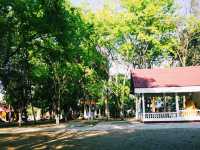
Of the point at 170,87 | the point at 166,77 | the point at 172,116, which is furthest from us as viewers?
the point at 166,77

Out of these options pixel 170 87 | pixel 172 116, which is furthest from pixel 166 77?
pixel 172 116

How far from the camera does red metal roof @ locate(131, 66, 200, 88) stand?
40.2 m

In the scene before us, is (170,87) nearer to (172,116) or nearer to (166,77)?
(166,77)

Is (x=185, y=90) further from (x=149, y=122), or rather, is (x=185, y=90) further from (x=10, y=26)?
(x=10, y=26)

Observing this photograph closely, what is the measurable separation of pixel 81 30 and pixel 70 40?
7562 millimetres

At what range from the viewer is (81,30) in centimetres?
3766

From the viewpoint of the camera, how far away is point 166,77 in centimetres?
4206

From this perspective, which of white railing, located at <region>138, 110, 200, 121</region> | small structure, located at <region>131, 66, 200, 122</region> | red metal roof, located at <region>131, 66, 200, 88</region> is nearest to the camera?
white railing, located at <region>138, 110, 200, 121</region>

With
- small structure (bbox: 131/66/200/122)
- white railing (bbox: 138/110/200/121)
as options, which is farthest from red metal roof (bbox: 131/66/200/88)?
white railing (bbox: 138/110/200/121)

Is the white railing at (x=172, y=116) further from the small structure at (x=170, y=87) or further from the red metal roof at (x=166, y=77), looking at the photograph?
the red metal roof at (x=166, y=77)

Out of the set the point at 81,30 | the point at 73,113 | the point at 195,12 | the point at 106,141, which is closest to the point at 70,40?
the point at 81,30

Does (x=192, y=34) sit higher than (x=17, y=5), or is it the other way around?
(x=192, y=34)

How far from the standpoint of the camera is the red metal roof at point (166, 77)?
4025 centimetres

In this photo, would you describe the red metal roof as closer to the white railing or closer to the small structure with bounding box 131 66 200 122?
the small structure with bounding box 131 66 200 122
